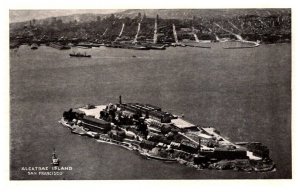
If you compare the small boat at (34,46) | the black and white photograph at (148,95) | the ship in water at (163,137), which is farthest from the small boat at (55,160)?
the small boat at (34,46)

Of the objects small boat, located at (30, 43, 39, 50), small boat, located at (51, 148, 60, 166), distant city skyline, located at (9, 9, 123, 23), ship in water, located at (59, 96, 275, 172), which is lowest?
small boat, located at (51, 148, 60, 166)

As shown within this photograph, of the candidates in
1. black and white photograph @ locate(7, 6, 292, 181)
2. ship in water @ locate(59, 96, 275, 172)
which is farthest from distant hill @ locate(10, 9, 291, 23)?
ship in water @ locate(59, 96, 275, 172)

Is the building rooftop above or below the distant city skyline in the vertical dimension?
below

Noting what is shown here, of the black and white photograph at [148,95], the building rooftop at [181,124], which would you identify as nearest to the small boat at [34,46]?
the black and white photograph at [148,95]

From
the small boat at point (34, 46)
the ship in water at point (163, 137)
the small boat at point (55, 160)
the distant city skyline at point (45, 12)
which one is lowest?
the small boat at point (55, 160)

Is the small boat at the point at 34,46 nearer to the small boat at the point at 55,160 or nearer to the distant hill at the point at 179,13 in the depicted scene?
the distant hill at the point at 179,13

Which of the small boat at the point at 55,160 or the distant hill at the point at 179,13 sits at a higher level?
the distant hill at the point at 179,13

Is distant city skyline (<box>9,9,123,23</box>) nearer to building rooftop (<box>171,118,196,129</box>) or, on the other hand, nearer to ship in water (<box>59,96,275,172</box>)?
ship in water (<box>59,96,275,172</box>)
